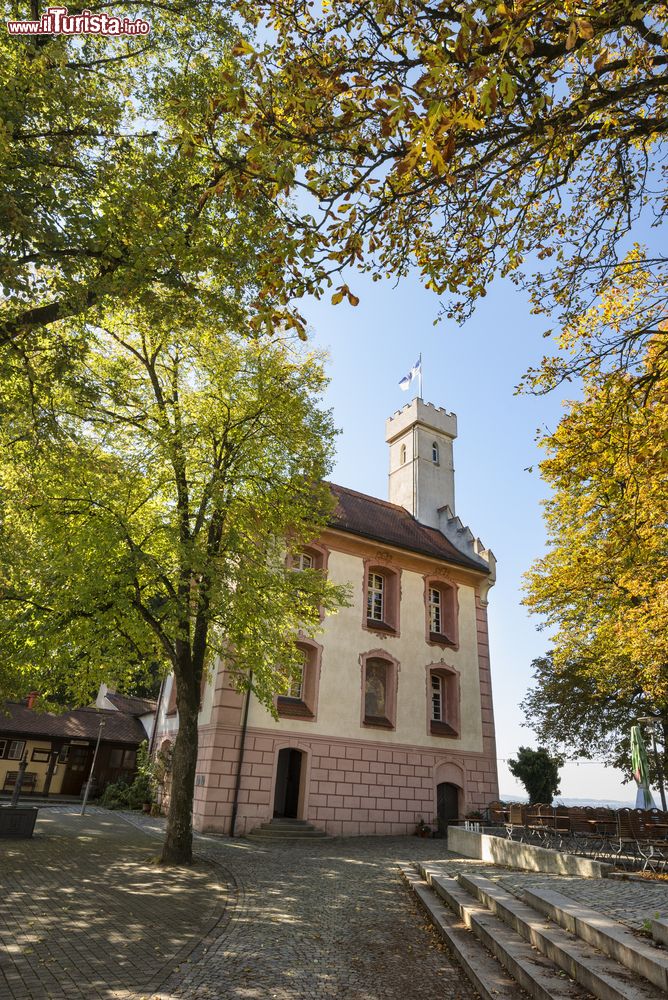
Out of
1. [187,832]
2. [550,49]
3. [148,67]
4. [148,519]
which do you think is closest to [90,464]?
[148,519]

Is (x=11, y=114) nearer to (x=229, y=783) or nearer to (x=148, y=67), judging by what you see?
(x=148, y=67)

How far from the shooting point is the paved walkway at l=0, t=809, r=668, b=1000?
5.55 metres

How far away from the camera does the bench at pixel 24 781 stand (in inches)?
1131

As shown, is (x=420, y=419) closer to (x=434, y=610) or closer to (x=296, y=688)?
(x=434, y=610)

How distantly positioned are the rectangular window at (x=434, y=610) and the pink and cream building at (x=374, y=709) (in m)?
0.07

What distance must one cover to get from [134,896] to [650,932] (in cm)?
710

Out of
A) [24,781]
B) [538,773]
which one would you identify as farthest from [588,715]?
[24,781]

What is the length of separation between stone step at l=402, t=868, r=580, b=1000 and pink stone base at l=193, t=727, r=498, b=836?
1029cm

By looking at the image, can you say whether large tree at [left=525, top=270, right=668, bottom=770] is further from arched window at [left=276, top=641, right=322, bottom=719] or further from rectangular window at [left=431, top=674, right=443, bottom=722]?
arched window at [left=276, top=641, right=322, bottom=719]

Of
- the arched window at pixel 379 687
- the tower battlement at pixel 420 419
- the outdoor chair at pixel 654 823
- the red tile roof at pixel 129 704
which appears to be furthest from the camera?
the red tile roof at pixel 129 704

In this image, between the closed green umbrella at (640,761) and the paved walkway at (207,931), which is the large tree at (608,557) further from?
the paved walkway at (207,931)

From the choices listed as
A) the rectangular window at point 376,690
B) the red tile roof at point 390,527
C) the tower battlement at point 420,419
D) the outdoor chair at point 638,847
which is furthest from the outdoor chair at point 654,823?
the tower battlement at point 420,419

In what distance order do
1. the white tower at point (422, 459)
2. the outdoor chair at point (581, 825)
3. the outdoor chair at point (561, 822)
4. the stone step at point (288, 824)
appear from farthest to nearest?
the white tower at point (422, 459) < the stone step at point (288, 824) < the outdoor chair at point (581, 825) < the outdoor chair at point (561, 822)

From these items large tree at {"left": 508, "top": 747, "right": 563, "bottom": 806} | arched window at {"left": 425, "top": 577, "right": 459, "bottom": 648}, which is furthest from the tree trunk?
large tree at {"left": 508, "top": 747, "right": 563, "bottom": 806}
